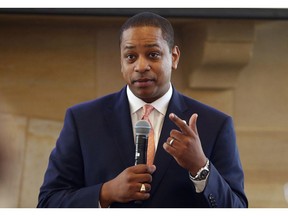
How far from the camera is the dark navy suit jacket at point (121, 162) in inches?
66.1

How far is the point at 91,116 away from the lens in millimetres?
1807

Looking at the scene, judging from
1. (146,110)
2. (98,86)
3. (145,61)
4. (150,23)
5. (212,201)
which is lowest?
(212,201)

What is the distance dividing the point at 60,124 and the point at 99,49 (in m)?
0.45

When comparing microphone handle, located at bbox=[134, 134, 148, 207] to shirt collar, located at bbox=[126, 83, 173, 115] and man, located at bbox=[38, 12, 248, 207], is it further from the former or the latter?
shirt collar, located at bbox=[126, 83, 173, 115]

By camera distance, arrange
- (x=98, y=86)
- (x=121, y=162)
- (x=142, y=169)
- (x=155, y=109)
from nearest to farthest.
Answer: (x=142, y=169), (x=121, y=162), (x=155, y=109), (x=98, y=86)

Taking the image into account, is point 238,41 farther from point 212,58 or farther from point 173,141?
point 173,141

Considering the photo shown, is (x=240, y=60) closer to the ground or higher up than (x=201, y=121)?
higher up

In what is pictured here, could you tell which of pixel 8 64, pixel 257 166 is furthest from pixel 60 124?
pixel 257 166

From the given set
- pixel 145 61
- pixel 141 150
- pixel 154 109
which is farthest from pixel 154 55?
pixel 141 150

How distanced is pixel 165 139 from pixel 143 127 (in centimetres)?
11

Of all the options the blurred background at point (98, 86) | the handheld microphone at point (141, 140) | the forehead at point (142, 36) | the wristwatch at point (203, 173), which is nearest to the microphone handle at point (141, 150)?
the handheld microphone at point (141, 140)

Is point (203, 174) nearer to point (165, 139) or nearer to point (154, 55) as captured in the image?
point (165, 139)

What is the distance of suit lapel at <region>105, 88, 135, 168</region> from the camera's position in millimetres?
1720

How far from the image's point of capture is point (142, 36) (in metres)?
1.77
